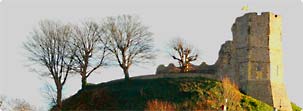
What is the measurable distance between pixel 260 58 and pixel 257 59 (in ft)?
0.66

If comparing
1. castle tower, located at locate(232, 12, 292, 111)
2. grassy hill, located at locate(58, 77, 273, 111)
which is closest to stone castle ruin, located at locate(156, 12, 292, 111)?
castle tower, located at locate(232, 12, 292, 111)

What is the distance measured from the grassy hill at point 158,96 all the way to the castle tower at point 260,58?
1447mm

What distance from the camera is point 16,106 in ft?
179

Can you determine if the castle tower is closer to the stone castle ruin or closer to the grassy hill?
the stone castle ruin

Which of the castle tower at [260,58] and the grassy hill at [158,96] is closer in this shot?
the grassy hill at [158,96]

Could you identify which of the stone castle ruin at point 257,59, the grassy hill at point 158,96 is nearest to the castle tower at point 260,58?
the stone castle ruin at point 257,59

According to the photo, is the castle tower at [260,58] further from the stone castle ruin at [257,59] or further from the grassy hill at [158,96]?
the grassy hill at [158,96]

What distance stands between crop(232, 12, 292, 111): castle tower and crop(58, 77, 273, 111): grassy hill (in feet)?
4.75

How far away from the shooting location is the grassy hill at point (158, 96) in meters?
52.1

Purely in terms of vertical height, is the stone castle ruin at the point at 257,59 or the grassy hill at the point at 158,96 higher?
the stone castle ruin at the point at 257,59

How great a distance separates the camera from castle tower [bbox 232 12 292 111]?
54656 millimetres

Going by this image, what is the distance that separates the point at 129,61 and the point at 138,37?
75.9 inches

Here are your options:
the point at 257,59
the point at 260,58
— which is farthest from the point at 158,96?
the point at 260,58

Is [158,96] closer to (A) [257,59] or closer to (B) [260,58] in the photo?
(A) [257,59]
